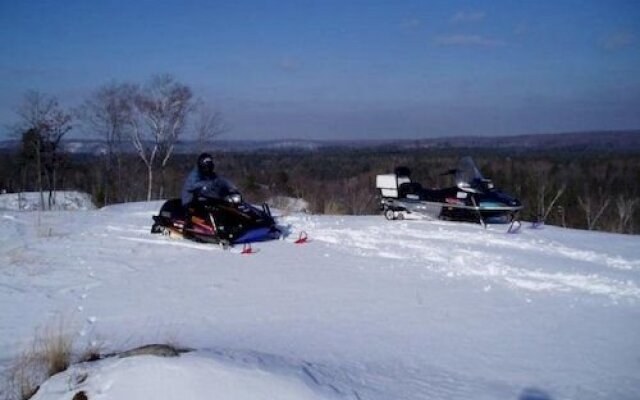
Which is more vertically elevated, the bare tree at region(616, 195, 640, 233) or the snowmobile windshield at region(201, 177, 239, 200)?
the snowmobile windshield at region(201, 177, 239, 200)

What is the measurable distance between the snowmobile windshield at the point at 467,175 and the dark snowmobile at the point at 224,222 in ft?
12.1

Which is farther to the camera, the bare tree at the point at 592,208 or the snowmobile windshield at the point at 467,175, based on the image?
the bare tree at the point at 592,208

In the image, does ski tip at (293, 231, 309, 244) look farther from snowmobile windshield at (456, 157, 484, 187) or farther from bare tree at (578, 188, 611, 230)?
bare tree at (578, 188, 611, 230)

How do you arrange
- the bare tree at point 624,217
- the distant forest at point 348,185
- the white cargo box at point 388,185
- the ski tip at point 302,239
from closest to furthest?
1. the ski tip at point 302,239
2. the white cargo box at point 388,185
3. the bare tree at point 624,217
4. the distant forest at point 348,185

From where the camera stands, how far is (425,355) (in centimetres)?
505

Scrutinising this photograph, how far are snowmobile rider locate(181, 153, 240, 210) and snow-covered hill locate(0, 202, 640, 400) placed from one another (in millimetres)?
791

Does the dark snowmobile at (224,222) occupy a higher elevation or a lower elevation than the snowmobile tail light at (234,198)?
lower

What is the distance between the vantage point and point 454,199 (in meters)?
11.5

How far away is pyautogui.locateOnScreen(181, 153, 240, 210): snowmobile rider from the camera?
33.3 ft

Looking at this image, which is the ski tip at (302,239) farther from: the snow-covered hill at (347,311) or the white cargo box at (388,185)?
the white cargo box at (388,185)

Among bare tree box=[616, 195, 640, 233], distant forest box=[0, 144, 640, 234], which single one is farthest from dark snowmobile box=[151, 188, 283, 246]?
bare tree box=[616, 195, 640, 233]

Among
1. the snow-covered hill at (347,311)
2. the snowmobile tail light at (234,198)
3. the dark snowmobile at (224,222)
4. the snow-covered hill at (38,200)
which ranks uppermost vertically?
the snowmobile tail light at (234,198)

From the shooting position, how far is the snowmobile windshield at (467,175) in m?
11.6

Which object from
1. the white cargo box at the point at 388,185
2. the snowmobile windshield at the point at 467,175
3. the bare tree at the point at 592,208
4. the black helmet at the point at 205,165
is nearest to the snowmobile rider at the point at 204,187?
the black helmet at the point at 205,165
